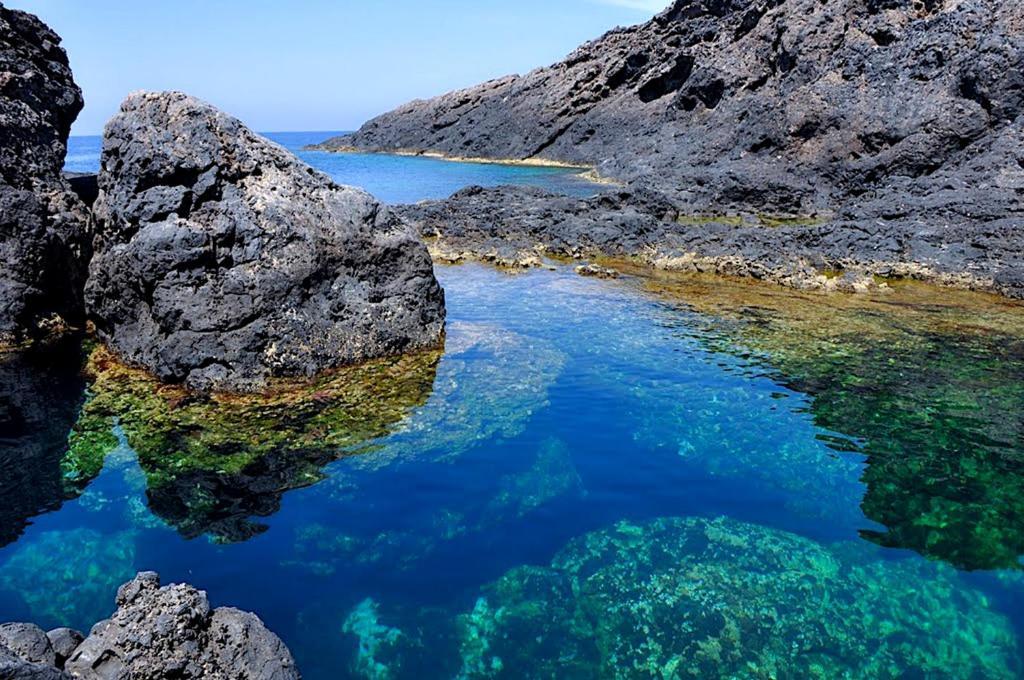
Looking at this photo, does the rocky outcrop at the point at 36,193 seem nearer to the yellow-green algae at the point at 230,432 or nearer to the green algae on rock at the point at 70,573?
the yellow-green algae at the point at 230,432

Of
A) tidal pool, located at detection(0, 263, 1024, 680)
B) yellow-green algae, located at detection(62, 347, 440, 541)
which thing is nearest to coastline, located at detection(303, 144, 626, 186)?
tidal pool, located at detection(0, 263, 1024, 680)

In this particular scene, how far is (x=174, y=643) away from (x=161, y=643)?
0.11 m

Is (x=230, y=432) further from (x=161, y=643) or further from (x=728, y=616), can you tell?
(x=728, y=616)

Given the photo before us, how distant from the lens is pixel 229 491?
10.8m

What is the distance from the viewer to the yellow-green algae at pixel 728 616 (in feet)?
25.5

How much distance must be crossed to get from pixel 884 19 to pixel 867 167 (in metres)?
14.9

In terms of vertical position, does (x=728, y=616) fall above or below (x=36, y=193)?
below

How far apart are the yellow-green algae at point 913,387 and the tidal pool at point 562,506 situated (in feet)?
0.23

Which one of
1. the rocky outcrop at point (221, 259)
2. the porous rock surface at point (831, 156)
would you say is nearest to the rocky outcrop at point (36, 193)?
the rocky outcrop at point (221, 259)

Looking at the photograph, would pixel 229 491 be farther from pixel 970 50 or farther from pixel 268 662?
pixel 970 50

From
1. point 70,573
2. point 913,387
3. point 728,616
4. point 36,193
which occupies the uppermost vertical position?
point 36,193

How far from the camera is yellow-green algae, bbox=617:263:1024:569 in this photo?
10578 mm

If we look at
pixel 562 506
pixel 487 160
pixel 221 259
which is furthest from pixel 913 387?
pixel 487 160

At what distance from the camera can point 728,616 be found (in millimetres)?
8484
